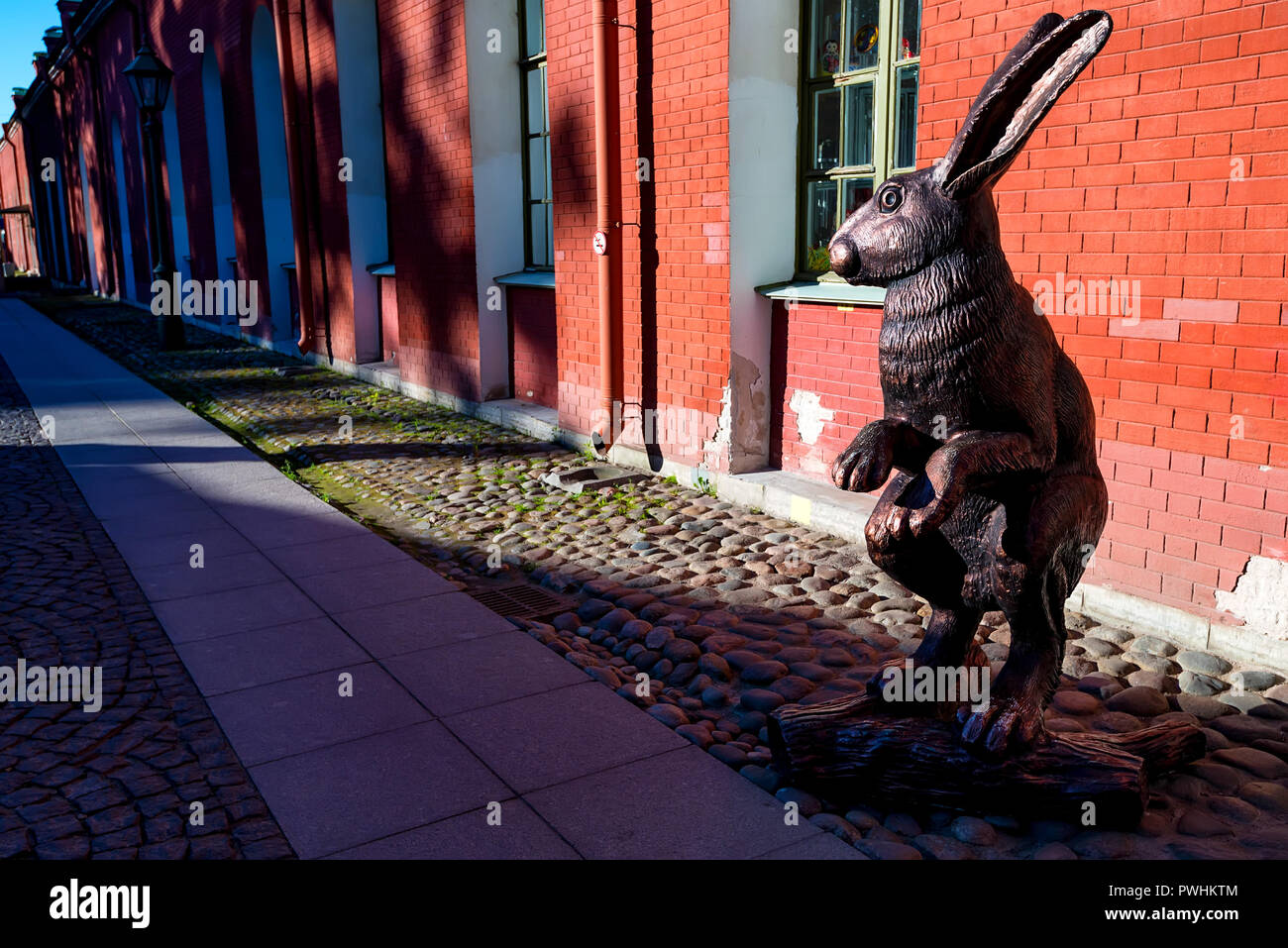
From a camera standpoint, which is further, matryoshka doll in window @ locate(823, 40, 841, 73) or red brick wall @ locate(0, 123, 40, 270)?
red brick wall @ locate(0, 123, 40, 270)

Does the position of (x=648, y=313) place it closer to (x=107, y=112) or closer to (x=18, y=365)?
(x=18, y=365)

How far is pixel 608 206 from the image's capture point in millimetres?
7137

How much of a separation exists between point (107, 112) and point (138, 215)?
315 cm

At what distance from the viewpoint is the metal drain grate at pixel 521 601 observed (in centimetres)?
491

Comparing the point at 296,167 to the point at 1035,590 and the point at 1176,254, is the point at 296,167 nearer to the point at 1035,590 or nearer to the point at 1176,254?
the point at 1176,254

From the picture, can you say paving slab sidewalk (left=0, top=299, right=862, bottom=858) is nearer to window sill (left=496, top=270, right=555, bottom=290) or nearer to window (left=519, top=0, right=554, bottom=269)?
window sill (left=496, top=270, right=555, bottom=290)

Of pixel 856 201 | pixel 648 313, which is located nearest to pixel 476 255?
pixel 648 313

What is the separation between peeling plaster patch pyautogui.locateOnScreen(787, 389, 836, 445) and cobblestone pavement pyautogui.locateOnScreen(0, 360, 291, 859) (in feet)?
12.5

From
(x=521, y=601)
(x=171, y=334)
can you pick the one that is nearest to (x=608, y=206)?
(x=521, y=601)

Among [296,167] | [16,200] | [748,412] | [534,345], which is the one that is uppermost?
[16,200]

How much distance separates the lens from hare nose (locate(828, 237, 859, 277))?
9.32ft

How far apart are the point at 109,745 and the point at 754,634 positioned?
99.8 inches

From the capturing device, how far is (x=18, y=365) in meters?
14.3

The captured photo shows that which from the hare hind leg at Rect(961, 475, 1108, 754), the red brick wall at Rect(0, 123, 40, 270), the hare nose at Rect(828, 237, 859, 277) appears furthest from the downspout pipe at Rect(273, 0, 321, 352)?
the red brick wall at Rect(0, 123, 40, 270)
